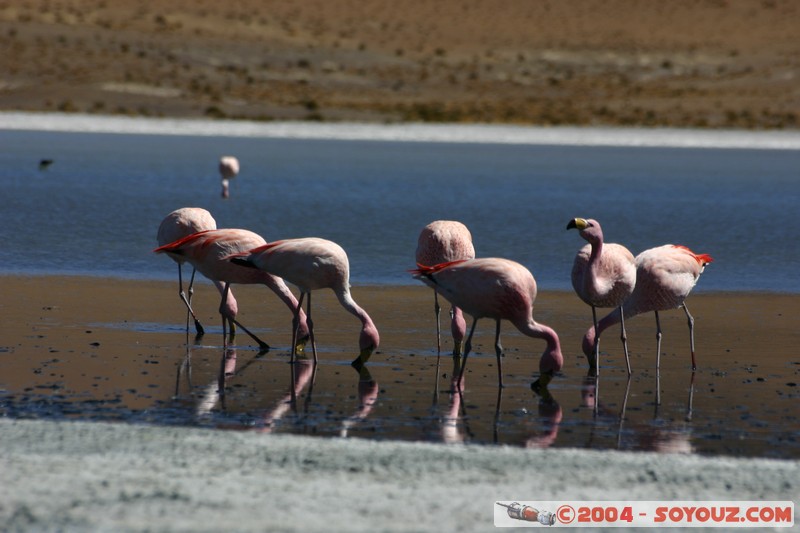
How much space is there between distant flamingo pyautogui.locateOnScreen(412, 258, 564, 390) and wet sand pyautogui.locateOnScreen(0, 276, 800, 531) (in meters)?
0.30

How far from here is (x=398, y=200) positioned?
2133 centimetres

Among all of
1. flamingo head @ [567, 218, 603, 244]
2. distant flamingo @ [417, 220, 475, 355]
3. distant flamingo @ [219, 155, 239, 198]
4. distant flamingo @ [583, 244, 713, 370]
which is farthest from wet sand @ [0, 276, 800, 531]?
distant flamingo @ [219, 155, 239, 198]

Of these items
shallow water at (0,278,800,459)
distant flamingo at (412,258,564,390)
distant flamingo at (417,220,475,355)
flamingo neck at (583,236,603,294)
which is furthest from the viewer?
distant flamingo at (417,220,475,355)

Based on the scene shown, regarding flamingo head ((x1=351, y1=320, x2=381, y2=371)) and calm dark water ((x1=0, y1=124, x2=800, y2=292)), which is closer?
flamingo head ((x1=351, y1=320, x2=381, y2=371))

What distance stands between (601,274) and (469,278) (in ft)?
3.47

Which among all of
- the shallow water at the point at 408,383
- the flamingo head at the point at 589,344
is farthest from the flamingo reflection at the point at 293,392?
the flamingo head at the point at 589,344

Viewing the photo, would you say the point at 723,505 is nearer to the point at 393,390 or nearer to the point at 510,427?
the point at 510,427

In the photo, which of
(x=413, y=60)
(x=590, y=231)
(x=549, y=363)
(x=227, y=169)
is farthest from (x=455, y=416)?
(x=413, y=60)

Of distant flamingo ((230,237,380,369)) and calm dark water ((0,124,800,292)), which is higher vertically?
distant flamingo ((230,237,380,369))

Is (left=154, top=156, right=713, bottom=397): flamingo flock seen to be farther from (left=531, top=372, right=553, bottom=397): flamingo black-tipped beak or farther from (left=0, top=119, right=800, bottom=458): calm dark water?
(left=0, top=119, right=800, bottom=458): calm dark water

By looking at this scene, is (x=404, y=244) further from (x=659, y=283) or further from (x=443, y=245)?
(x=659, y=283)

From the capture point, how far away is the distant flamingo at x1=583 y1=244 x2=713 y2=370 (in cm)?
927

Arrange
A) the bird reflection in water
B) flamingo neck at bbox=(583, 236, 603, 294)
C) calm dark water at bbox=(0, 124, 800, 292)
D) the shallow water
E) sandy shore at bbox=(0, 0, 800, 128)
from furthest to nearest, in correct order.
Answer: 1. sandy shore at bbox=(0, 0, 800, 128)
2. calm dark water at bbox=(0, 124, 800, 292)
3. flamingo neck at bbox=(583, 236, 603, 294)
4. the shallow water
5. the bird reflection in water

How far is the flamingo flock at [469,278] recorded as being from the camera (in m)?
8.47
